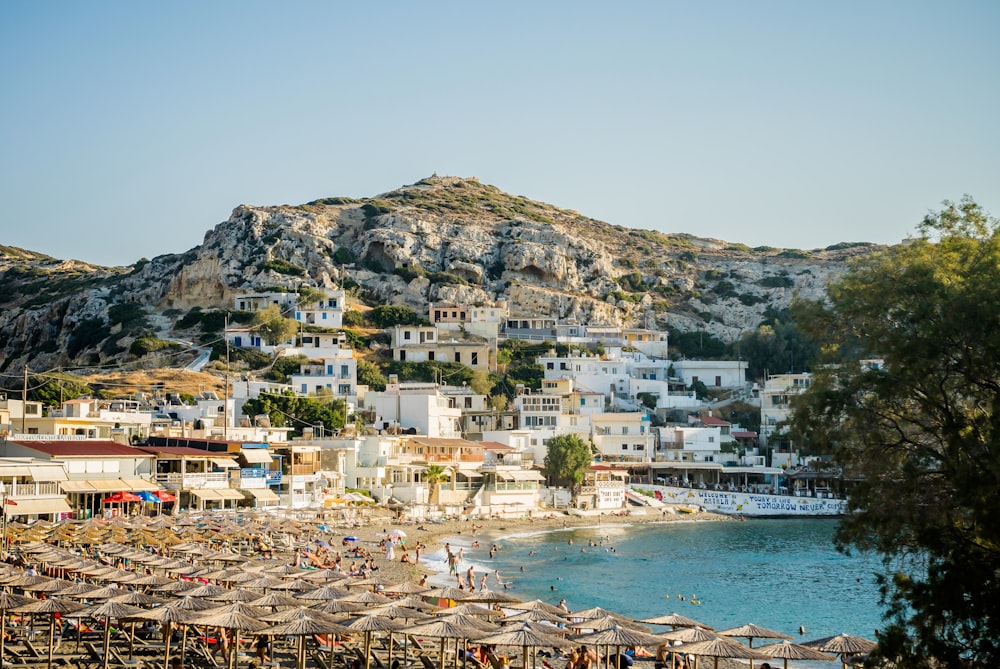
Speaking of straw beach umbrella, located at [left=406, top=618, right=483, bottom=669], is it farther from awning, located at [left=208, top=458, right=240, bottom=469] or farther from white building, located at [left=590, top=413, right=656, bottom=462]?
white building, located at [left=590, top=413, right=656, bottom=462]

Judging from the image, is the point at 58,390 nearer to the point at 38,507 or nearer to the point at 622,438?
the point at 38,507

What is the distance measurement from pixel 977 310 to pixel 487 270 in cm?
11426

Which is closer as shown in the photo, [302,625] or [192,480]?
[302,625]

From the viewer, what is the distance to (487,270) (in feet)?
419

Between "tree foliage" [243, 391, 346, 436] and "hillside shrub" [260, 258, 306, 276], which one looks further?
"hillside shrub" [260, 258, 306, 276]

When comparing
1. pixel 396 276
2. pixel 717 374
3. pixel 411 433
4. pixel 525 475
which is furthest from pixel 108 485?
pixel 396 276

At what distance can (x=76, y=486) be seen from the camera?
45.5 metres

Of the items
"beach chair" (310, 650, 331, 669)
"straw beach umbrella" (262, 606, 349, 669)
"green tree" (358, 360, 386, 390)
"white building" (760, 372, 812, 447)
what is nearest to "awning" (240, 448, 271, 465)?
"green tree" (358, 360, 386, 390)

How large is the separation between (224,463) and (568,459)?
2786 centimetres

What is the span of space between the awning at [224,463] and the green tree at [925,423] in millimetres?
45292

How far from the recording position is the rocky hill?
4370 inches

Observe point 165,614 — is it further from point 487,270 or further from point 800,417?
point 487,270

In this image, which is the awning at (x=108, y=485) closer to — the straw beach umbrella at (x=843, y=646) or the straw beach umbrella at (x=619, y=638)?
the straw beach umbrella at (x=619, y=638)

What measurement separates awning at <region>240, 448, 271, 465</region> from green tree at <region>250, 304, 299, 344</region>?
1374 inches
